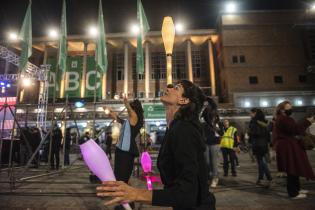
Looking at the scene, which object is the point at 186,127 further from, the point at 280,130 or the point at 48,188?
the point at 48,188

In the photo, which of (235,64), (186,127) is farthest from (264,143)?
(235,64)

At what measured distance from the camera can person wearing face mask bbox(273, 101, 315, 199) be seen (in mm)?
4555

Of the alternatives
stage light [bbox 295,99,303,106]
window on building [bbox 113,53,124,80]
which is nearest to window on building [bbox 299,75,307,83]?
stage light [bbox 295,99,303,106]

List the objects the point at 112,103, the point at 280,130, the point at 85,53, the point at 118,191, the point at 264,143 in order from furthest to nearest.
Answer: the point at 85,53
the point at 112,103
the point at 264,143
the point at 280,130
the point at 118,191

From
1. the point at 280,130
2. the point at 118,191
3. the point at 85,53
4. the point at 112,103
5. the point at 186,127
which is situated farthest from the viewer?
the point at 85,53

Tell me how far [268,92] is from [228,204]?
102 feet

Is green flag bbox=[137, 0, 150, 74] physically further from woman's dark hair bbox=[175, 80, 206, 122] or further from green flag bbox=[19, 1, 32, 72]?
woman's dark hair bbox=[175, 80, 206, 122]

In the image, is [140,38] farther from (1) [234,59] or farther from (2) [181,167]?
(1) [234,59]

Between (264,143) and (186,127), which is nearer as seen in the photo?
(186,127)

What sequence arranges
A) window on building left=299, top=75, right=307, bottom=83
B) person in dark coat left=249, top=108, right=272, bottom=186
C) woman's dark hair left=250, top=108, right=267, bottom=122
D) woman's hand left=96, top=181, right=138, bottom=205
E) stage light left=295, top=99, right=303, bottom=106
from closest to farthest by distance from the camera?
woman's hand left=96, top=181, right=138, bottom=205
person in dark coat left=249, top=108, right=272, bottom=186
woman's dark hair left=250, top=108, right=267, bottom=122
stage light left=295, top=99, right=303, bottom=106
window on building left=299, top=75, right=307, bottom=83

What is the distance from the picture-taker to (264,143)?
5.79 meters

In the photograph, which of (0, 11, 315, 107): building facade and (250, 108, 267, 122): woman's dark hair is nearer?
(250, 108, 267, 122): woman's dark hair

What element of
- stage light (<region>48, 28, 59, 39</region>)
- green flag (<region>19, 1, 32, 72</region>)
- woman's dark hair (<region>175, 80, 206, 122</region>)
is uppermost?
stage light (<region>48, 28, 59, 39</region>)

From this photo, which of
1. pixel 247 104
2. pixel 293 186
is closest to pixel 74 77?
pixel 247 104
